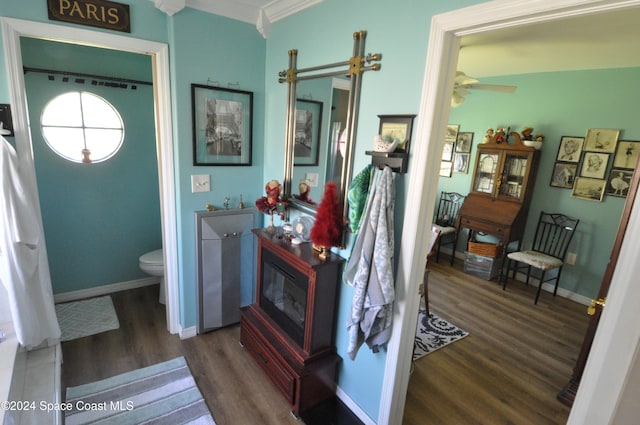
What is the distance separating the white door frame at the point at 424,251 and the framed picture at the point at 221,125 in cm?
158

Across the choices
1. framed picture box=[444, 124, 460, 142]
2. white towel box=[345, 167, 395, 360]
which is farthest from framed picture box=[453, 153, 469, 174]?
white towel box=[345, 167, 395, 360]

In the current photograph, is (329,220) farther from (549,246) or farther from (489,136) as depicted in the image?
(549,246)

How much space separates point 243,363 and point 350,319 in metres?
1.16

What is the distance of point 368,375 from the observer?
1920mm

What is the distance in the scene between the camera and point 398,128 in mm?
1584

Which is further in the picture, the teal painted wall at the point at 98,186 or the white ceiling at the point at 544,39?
the teal painted wall at the point at 98,186

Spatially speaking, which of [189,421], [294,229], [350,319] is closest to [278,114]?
[294,229]

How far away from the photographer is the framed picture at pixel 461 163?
4.60 m

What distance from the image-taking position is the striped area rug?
1.92 m

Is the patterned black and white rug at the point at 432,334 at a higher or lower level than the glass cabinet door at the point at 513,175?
lower

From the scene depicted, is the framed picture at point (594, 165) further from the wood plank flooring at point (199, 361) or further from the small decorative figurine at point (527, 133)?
the wood plank flooring at point (199, 361)

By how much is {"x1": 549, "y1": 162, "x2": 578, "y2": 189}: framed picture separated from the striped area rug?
13.7 ft

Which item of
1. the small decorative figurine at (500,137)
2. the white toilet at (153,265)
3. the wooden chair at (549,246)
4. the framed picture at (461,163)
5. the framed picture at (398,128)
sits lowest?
the white toilet at (153,265)

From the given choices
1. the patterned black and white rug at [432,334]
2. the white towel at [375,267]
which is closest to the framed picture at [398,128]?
the white towel at [375,267]
